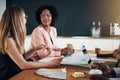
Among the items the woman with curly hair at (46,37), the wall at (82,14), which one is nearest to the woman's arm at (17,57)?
the woman with curly hair at (46,37)

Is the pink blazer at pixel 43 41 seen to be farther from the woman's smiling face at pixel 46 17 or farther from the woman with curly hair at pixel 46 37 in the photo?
the woman's smiling face at pixel 46 17

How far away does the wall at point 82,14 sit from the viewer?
4164 millimetres

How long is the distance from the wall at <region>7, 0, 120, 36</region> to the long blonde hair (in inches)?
85.3

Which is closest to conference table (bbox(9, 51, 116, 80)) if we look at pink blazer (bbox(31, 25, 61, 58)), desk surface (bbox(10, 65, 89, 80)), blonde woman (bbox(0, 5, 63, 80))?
desk surface (bbox(10, 65, 89, 80))

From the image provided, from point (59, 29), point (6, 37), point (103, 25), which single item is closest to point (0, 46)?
point (6, 37)

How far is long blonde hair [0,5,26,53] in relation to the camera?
193cm

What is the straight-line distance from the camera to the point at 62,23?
421 cm

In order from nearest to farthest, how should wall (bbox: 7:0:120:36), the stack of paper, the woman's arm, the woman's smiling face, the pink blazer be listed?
the stack of paper, the woman's arm, the pink blazer, the woman's smiling face, wall (bbox: 7:0:120:36)

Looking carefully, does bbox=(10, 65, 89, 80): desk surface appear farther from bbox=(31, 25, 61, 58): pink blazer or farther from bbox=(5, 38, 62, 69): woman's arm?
bbox=(31, 25, 61, 58): pink blazer

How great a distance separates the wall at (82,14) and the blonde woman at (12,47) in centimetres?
218

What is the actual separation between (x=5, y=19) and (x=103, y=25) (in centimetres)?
249

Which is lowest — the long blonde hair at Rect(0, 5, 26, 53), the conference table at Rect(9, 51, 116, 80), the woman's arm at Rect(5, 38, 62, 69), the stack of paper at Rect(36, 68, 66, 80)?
the conference table at Rect(9, 51, 116, 80)

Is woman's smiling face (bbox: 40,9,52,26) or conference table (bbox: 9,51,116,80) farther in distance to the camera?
woman's smiling face (bbox: 40,9,52,26)

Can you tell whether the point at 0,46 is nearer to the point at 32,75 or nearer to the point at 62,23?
the point at 32,75
